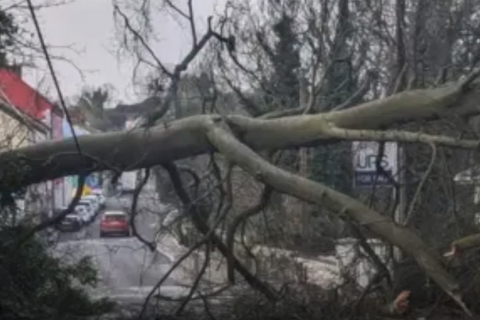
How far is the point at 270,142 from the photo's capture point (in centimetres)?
1323

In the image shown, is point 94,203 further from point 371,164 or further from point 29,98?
point 371,164

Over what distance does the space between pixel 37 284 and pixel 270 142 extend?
348 cm

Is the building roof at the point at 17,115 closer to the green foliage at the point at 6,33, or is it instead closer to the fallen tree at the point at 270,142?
the green foliage at the point at 6,33

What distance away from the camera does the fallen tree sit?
11.6 metres

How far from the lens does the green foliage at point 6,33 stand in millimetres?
13797

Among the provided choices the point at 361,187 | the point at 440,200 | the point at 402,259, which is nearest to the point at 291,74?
the point at 361,187

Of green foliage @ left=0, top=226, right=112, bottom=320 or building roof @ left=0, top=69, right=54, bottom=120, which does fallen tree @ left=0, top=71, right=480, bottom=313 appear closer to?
green foliage @ left=0, top=226, right=112, bottom=320

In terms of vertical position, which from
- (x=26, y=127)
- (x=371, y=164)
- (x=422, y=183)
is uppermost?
(x=26, y=127)

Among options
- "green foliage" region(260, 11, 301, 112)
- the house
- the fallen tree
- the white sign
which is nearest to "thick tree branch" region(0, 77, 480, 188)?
the fallen tree

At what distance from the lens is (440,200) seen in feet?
45.6

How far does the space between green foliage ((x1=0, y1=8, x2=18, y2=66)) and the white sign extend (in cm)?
502

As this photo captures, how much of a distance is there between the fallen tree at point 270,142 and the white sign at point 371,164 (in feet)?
4.69

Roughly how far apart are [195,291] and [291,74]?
33.0ft

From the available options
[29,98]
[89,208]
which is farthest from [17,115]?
[89,208]
